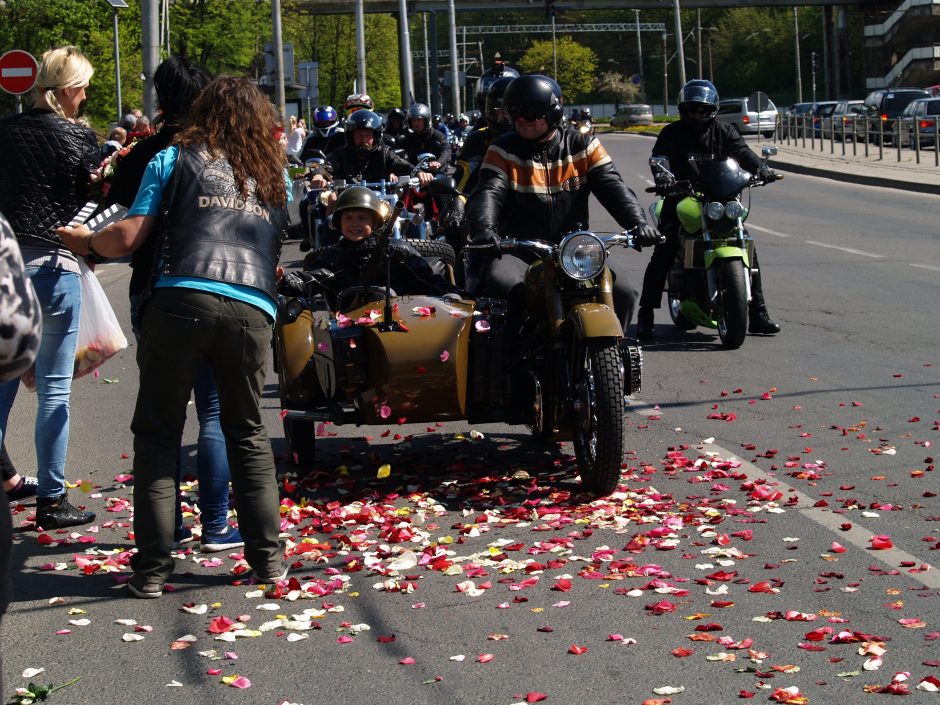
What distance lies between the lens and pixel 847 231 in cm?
2044

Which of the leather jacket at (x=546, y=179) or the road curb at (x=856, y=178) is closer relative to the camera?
the leather jacket at (x=546, y=179)

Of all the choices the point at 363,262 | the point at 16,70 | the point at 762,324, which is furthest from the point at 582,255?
the point at 16,70

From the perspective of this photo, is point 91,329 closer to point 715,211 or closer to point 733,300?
point 733,300

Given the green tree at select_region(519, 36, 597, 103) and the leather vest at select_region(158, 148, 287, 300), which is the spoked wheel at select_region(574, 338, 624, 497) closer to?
the leather vest at select_region(158, 148, 287, 300)

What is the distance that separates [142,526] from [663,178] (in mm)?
6242

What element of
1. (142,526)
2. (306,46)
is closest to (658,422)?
(142,526)

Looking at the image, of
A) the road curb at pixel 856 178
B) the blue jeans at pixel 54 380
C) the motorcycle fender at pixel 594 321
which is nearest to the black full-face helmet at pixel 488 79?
the motorcycle fender at pixel 594 321

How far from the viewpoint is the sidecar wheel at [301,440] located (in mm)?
6977

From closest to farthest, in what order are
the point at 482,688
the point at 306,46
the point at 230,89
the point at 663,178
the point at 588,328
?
the point at 482,688, the point at 230,89, the point at 588,328, the point at 663,178, the point at 306,46

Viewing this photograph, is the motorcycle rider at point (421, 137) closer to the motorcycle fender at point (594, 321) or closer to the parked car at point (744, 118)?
the motorcycle fender at point (594, 321)

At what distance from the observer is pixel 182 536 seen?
5730mm

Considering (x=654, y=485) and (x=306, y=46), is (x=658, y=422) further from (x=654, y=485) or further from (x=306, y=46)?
(x=306, y=46)

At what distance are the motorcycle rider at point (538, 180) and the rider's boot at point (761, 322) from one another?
14.1ft

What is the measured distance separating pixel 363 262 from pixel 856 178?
1047 inches
